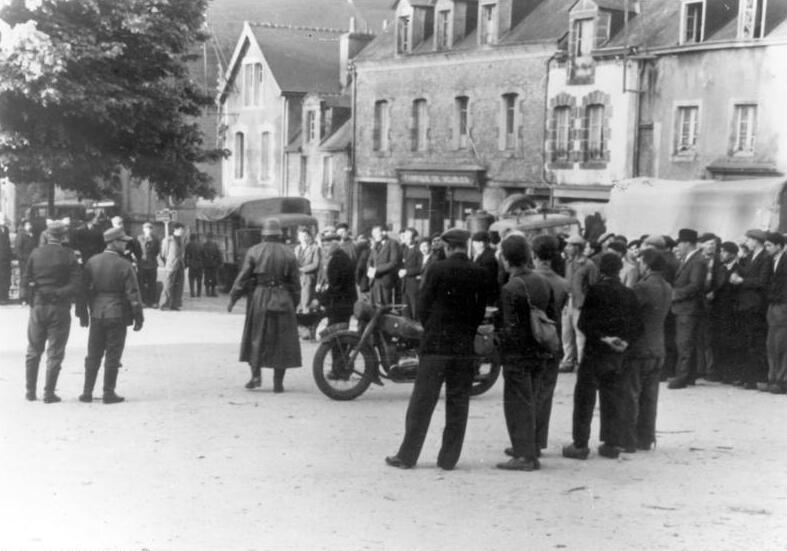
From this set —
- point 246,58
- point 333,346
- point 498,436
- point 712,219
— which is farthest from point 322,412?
point 246,58

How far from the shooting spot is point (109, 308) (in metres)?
11.6

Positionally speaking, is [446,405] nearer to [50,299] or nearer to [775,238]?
[50,299]

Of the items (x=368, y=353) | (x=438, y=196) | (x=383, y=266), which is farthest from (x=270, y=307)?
(x=438, y=196)

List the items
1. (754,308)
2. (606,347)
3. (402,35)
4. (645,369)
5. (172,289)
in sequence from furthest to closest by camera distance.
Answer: (402,35) → (172,289) → (754,308) → (645,369) → (606,347)

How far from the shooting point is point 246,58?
5191 centimetres

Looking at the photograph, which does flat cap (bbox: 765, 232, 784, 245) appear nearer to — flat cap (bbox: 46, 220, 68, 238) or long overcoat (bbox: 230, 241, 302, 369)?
long overcoat (bbox: 230, 241, 302, 369)

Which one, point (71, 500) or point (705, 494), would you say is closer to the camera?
point (71, 500)

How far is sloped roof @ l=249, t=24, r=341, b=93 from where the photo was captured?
50.2 m

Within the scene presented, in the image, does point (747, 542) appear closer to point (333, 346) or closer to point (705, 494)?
point (705, 494)

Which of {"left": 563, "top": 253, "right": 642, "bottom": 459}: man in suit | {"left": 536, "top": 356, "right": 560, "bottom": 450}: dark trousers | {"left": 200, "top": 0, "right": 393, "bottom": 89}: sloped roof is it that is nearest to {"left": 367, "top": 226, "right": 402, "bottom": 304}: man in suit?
{"left": 536, "top": 356, "right": 560, "bottom": 450}: dark trousers

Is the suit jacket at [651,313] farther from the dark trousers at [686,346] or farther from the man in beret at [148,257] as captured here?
the man in beret at [148,257]

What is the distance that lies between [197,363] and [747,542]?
9.49m

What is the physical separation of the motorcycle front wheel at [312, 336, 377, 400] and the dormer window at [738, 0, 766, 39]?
840 inches

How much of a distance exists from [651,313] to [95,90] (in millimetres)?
20423
